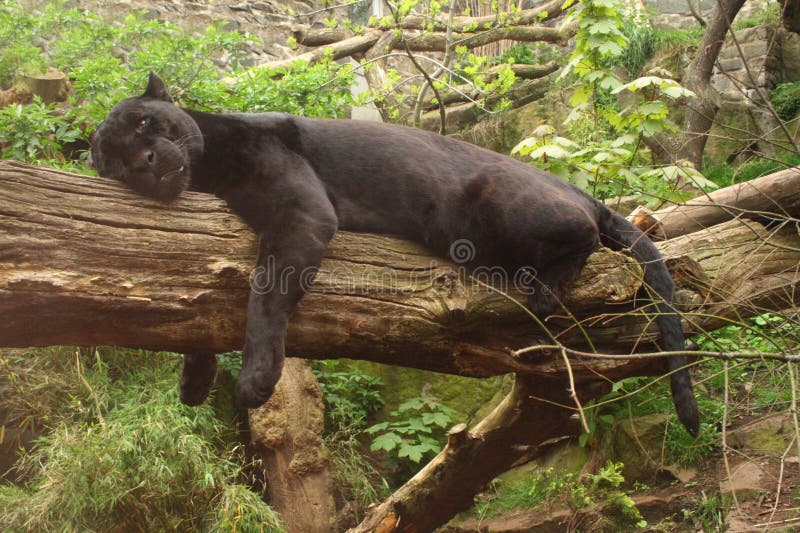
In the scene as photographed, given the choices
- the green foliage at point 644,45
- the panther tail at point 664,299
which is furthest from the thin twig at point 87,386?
the green foliage at point 644,45

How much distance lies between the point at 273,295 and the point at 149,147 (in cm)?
78

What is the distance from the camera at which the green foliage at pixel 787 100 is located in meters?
7.80

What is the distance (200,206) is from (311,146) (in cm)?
61

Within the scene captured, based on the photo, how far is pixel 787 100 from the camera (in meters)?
7.84

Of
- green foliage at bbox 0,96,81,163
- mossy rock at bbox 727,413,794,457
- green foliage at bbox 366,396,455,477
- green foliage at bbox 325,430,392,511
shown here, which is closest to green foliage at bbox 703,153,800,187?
mossy rock at bbox 727,413,794,457

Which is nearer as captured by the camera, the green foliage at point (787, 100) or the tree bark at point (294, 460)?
the tree bark at point (294, 460)

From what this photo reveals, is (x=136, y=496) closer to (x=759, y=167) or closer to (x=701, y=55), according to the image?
(x=759, y=167)

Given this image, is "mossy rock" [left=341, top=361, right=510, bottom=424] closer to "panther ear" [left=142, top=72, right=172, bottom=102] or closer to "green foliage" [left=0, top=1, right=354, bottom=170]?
"green foliage" [left=0, top=1, right=354, bottom=170]

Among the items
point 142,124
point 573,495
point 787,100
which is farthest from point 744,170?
point 142,124

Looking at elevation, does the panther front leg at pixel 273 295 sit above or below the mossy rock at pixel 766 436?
above

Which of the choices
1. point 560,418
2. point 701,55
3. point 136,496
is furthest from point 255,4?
point 560,418

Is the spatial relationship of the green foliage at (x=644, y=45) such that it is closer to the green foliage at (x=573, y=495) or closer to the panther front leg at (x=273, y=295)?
the green foliage at (x=573, y=495)

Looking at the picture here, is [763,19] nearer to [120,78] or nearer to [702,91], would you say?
[702,91]

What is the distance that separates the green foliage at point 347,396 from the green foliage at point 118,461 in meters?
0.94
